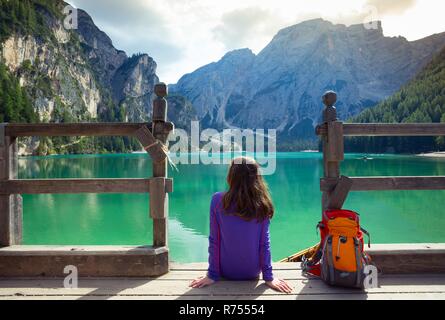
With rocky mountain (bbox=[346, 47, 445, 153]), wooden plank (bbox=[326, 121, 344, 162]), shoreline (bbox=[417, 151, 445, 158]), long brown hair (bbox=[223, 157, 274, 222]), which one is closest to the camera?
long brown hair (bbox=[223, 157, 274, 222])

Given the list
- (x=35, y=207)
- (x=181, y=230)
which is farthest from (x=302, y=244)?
(x=35, y=207)

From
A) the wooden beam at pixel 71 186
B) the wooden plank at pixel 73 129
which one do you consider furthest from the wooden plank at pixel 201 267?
the wooden plank at pixel 73 129

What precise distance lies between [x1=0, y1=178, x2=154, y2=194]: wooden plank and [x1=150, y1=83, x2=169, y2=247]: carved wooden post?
0.17m

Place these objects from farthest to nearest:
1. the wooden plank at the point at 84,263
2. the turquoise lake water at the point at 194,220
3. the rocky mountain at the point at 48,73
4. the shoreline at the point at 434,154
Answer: the rocky mountain at the point at 48,73
the shoreline at the point at 434,154
the turquoise lake water at the point at 194,220
the wooden plank at the point at 84,263

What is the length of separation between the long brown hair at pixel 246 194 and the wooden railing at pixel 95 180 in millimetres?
1410

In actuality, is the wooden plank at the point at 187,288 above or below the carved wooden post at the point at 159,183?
below

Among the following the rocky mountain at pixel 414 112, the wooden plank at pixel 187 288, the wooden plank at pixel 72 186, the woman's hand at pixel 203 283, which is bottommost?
the wooden plank at pixel 187 288

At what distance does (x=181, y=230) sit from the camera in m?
17.5

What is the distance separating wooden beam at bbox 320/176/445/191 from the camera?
4523 millimetres

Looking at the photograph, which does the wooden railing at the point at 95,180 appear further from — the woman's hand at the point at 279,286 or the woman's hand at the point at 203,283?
the woman's hand at the point at 279,286

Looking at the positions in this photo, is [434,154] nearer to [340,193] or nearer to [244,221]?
[340,193]

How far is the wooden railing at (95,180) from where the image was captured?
14.8 feet

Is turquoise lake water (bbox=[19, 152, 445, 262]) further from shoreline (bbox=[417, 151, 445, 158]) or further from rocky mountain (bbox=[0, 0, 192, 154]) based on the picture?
rocky mountain (bbox=[0, 0, 192, 154])

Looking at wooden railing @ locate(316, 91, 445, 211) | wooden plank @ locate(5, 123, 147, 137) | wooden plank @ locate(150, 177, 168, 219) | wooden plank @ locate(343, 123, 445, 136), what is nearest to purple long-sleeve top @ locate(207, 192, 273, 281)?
wooden plank @ locate(150, 177, 168, 219)
